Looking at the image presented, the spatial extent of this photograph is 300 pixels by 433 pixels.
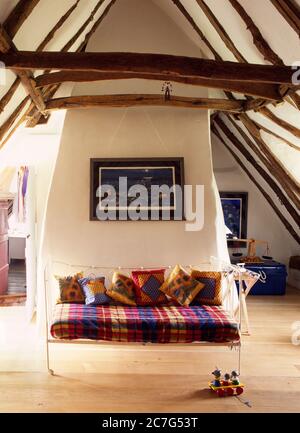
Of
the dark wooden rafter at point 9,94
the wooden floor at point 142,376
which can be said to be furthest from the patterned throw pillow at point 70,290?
the dark wooden rafter at point 9,94

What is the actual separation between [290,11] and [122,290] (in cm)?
305

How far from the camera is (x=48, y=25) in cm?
342

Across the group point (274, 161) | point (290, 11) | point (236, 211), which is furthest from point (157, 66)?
point (236, 211)

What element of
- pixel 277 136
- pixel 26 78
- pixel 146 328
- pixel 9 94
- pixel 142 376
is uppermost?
pixel 26 78

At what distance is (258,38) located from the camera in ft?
10.6

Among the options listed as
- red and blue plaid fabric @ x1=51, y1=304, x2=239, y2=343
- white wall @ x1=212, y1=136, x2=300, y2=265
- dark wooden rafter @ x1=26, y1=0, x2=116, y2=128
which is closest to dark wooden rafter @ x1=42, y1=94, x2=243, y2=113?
dark wooden rafter @ x1=26, y1=0, x2=116, y2=128

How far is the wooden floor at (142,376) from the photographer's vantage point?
2.95 m

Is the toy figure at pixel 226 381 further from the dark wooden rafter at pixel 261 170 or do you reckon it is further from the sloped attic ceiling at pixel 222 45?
the dark wooden rafter at pixel 261 170

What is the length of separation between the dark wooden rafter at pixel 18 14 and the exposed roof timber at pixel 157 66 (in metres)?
0.23

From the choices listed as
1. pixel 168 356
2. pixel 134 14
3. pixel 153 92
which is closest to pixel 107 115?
pixel 153 92

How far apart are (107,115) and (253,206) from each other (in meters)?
4.05

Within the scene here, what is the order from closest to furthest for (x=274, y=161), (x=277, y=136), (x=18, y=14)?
1. (x=18, y=14)
2. (x=277, y=136)
3. (x=274, y=161)

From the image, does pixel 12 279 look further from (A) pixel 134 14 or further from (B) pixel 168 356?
(A) pixel 134 14

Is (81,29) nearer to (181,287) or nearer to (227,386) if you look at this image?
(181,287)
